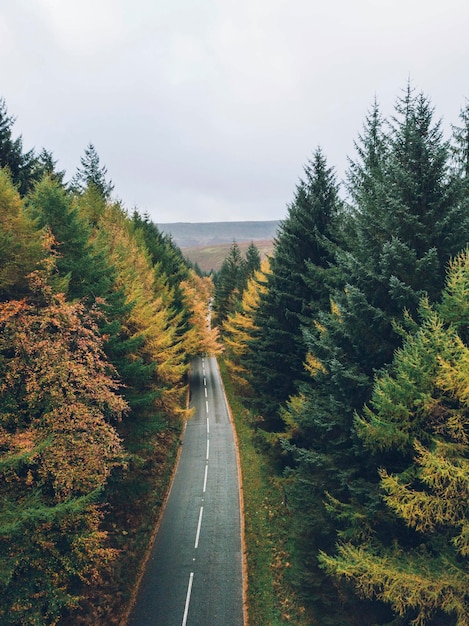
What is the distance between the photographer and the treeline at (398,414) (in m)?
8.03

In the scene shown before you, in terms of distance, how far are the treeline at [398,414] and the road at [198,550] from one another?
280cm

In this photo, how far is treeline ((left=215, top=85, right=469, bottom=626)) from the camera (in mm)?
8031

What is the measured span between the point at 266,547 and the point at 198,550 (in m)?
3.02

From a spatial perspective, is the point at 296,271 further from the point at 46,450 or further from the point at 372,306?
the point at 46,450

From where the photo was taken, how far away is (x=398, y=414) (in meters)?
8.66

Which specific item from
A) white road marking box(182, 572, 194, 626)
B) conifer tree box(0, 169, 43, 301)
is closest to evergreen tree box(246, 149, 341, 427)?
white road marking box(182, 572, 194, 626)

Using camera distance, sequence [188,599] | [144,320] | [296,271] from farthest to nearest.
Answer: [296,271] < [144,320] < [188,599]

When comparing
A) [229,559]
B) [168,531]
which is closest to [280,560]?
[229,559]

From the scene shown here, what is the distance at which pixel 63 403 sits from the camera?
10.5 meters

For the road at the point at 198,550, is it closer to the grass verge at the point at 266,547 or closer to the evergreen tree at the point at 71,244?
the grass verge at the point at 266,547

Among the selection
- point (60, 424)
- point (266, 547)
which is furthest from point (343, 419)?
point (266, 547)

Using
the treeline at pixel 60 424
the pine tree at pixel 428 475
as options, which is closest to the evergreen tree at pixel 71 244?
the treeline at pixel 60 424

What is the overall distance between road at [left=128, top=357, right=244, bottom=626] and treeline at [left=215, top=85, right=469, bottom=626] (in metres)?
2.80

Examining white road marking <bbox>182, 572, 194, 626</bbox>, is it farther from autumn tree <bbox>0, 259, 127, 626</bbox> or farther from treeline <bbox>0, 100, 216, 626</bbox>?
autumn tree <bbox>0, 259, 127, 626</bbox>
